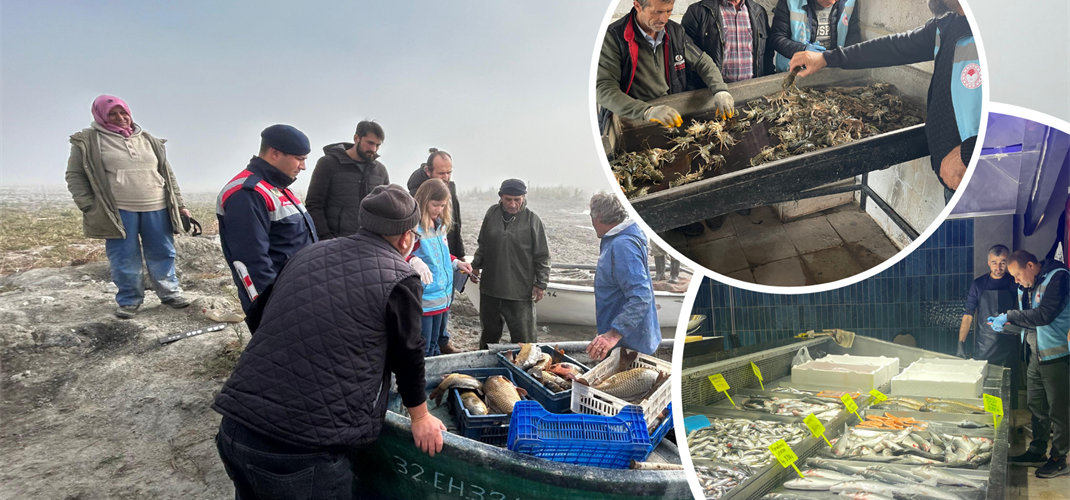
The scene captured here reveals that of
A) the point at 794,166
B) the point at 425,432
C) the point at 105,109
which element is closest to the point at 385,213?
the point at 425,432

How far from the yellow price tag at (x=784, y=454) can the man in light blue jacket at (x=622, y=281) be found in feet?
4.14

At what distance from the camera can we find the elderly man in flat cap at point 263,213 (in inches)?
107

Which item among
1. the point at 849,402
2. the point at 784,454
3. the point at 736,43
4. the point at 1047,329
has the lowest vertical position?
the point at 784,454

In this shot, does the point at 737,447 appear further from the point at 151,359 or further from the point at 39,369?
the point at 39,369

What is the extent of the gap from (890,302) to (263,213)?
2.49m

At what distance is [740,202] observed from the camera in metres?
1.12

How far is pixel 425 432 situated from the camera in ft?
7.00

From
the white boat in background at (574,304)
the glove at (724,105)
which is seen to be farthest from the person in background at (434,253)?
the glove at (724,105)

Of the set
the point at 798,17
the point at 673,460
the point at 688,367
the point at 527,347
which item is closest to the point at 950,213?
the point at 798,17

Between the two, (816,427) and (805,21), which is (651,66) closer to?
(805,21)

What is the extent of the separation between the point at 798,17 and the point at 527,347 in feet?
7.74

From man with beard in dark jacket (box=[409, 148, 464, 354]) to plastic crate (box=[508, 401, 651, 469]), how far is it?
6.55 feet

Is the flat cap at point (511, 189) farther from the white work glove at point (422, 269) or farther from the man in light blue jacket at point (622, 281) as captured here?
the man in light blue jacket at point (622, 281)

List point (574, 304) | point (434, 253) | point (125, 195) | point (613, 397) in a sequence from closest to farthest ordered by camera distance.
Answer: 1. point (613, 397)
2. point (434, 253)
3. point (125, 195)
4. point (574, 304)
